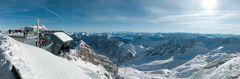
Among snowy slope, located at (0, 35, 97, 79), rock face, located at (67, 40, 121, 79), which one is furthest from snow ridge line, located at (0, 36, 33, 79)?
rock face, located at (67, 40, 121, 79)

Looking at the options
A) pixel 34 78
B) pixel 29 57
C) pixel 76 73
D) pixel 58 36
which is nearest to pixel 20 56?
pixel 29 57

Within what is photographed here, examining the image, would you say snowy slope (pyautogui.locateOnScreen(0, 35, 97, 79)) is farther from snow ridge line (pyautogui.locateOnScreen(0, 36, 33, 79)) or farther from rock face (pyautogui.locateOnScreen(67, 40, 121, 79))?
rock face (pyautogui.locateOnScreen(67, 40, 121, 79))

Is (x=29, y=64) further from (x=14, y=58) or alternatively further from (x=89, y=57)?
(x=89, y=57)

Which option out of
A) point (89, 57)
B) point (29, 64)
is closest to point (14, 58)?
point (29, 64)

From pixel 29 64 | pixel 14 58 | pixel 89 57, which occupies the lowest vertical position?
pixel 89 57

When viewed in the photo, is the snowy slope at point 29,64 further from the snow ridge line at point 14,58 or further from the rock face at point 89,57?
the rock face at point 89,57

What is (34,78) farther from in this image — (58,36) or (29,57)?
(58,36)

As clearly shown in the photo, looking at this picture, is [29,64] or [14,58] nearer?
[14,58]

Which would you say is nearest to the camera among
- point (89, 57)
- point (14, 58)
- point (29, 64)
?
point (14, 58)
